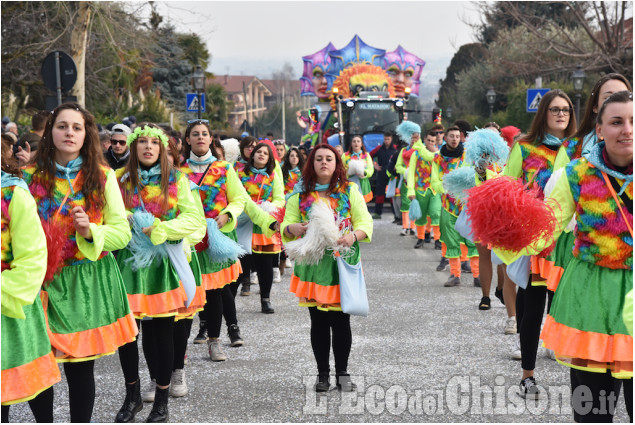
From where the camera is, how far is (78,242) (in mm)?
4086

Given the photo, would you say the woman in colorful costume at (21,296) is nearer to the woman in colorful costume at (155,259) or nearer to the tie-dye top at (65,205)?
the tie-dye top at (65,205)

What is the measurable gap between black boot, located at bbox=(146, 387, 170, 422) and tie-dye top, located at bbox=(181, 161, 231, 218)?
1.70m

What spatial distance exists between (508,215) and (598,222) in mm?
557

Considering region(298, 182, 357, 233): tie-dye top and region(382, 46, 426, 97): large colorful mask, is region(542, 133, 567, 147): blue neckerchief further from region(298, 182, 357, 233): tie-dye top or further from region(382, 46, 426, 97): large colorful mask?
region(382, 46, 426, 97): large colorful mask

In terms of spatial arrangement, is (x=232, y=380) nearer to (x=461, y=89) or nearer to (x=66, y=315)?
(x=66, y=315)

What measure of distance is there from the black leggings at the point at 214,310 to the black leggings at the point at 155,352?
4.11ft

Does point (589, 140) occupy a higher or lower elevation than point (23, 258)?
higher

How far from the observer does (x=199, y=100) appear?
19312mm

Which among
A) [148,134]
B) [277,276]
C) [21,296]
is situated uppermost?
[148,134]

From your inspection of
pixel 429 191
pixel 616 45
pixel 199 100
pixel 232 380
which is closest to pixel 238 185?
pixel 232 380

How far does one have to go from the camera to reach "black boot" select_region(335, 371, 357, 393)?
5.38 metres

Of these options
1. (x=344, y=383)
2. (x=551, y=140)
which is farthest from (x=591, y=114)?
(x=344, y=383)

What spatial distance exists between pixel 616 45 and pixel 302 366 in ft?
56.3

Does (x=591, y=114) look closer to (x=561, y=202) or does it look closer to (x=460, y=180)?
(x=561, y=202)
